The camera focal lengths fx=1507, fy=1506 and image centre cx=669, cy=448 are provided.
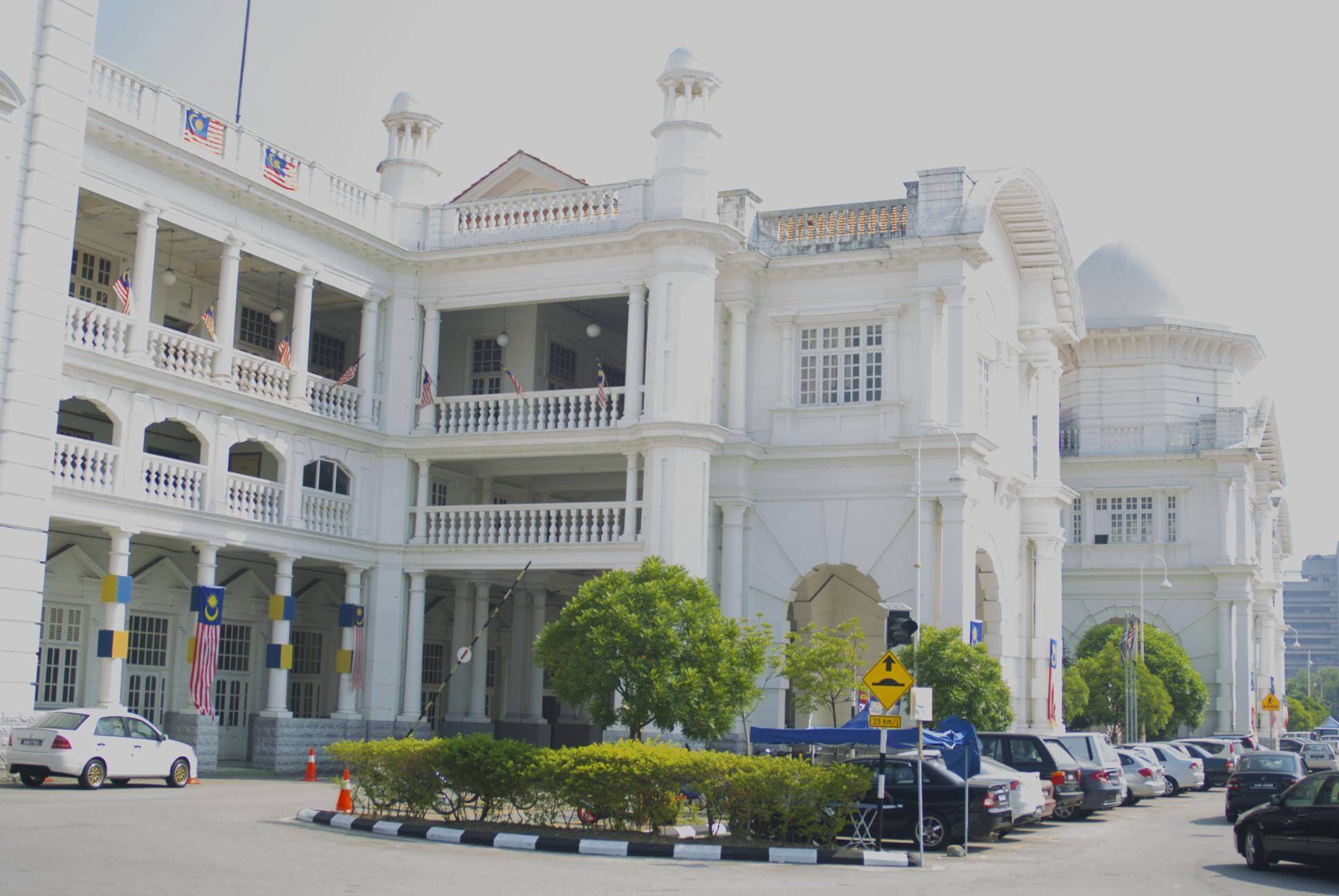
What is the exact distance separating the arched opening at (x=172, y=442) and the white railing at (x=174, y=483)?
7.44ft

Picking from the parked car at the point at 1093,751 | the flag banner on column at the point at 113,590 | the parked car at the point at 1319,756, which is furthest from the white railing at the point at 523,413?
the parked car at the point at 1319,756

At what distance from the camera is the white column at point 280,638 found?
31.8 meters

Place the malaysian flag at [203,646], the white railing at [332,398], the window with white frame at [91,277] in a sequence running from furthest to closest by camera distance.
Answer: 1. the white railing at [332,398]
2. the window with white frame at [91,277]
3. the malaysian flag at [203,646]

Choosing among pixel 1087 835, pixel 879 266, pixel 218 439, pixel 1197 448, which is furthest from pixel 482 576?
pixel 1197 448

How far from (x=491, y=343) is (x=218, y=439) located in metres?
9.71

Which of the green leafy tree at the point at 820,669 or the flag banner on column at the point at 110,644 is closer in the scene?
the flag banner on column at the point at 110,644

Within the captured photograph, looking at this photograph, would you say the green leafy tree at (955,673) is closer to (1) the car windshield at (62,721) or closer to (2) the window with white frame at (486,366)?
(2) the window with white frame at (486,366)

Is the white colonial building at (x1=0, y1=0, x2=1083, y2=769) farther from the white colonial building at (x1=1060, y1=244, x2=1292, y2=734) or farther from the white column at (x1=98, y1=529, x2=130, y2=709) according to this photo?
the white colonial building at (x1=1060, y1=244, x2=1292, y2=734)

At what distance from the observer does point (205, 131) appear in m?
29.7

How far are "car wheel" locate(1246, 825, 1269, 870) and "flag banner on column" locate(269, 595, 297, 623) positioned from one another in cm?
1981

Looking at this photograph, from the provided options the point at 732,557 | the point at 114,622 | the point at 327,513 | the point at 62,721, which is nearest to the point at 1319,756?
the point at 732,557

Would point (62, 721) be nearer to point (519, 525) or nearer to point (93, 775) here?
point (93, 775)

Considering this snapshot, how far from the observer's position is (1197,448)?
61156 mm

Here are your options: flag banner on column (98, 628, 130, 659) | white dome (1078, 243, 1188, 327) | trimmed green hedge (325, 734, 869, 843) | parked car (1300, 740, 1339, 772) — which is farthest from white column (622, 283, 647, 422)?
white dome (1078, 243, 1188, 327)
